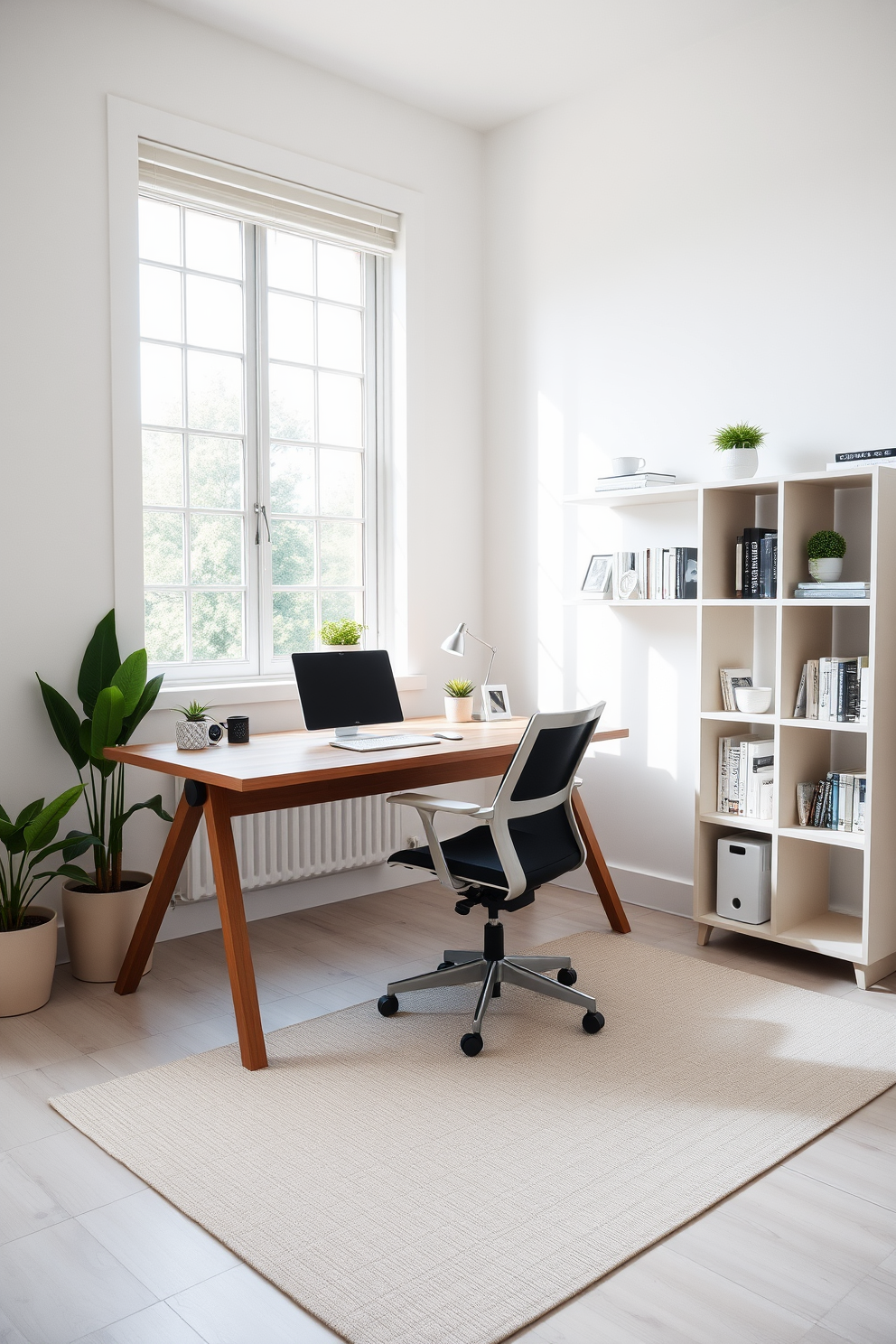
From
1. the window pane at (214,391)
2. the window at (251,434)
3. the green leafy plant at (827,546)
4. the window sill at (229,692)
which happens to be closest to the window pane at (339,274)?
the window at (251,434)

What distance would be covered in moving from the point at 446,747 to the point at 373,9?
2.61 m

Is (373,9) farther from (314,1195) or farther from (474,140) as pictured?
(314,1195)

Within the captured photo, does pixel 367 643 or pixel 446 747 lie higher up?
pixel 367 643

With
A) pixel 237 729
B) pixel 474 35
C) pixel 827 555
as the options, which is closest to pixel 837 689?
pixel 827 555

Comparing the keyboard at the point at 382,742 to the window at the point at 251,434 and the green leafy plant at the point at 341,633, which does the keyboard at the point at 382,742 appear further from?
the window at the point at 251,434

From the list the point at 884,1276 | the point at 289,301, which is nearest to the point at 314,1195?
the point at 884,1276

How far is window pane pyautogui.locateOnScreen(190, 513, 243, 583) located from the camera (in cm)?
392

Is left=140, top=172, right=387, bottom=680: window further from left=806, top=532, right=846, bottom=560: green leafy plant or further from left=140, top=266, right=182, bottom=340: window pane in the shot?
left=806, top=532, right=846, bottom=560: green leafy plant

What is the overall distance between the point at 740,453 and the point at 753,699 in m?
0.84

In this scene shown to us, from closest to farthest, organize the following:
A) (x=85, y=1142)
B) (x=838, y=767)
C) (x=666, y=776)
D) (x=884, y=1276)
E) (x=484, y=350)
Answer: (x=884, y=1276) → (x=85, y=1142) → (x=838, y=767) → (x=666, y=776) → (x=484, y=350)

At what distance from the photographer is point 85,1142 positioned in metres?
2.31

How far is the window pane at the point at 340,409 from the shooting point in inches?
170

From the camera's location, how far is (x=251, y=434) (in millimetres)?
4051

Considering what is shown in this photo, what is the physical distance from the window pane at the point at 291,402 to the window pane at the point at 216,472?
0.71 feet
